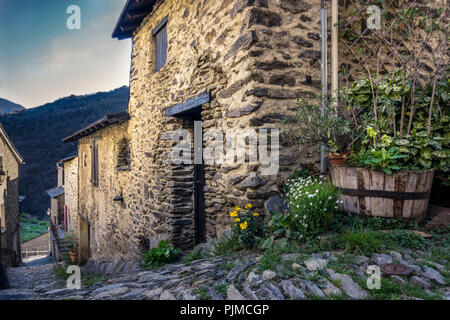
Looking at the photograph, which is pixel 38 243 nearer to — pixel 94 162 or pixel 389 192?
pixel 94 162

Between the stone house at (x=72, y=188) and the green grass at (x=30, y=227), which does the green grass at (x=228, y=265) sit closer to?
the stone house at (x=72, y=188)

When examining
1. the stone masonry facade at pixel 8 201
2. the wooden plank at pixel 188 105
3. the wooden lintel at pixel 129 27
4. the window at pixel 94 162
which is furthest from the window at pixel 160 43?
the stone masonry facade at pixel 8 201

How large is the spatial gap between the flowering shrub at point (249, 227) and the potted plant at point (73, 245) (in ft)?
34.7

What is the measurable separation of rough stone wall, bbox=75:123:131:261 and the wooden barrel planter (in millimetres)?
4785

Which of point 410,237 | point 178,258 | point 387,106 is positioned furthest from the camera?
point 178,258

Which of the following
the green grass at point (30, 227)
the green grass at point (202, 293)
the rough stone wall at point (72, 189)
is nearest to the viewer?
the green grass at point (202, 293)

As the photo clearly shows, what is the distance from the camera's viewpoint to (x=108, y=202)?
7961mm

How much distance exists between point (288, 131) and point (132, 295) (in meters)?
2.11

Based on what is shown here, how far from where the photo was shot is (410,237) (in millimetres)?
2277

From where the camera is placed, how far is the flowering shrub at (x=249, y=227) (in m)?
2.66

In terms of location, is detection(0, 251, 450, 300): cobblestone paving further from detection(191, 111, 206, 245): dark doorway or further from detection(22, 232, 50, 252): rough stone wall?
detection(22, 232, 50, 252): rough stone wall

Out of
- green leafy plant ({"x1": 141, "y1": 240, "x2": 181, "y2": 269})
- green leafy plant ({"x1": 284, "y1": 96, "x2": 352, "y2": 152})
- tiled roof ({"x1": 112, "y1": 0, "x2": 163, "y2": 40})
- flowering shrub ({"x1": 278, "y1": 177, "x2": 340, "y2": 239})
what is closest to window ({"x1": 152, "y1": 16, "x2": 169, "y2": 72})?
tiled roof ({"x1": 112, "y1": 0, "x2": 163, "y2": 40})

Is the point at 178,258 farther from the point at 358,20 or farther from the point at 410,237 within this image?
the point at 358,20
